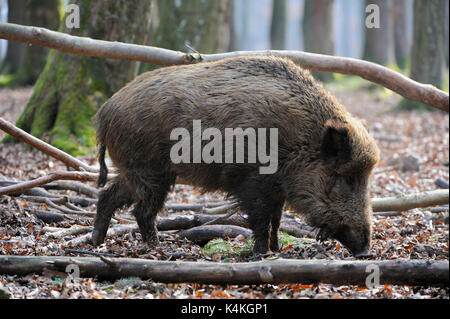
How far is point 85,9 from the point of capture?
9.73 metres

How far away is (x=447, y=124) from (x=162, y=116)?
1070 cm

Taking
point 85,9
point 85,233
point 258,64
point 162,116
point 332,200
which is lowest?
point 85,233

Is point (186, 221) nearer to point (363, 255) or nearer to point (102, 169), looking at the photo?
point (102, 169)

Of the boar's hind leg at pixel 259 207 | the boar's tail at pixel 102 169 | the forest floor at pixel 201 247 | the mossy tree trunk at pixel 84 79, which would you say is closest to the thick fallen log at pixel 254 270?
the forest floor at pixel 201 247

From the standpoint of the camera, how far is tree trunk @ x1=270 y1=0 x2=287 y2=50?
29.4m

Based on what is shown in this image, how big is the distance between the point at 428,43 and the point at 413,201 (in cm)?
1107

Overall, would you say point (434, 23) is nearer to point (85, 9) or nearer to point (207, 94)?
point (85, 9)

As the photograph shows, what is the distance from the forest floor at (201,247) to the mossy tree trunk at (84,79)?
0.59m

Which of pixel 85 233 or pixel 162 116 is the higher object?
pixel 162 116

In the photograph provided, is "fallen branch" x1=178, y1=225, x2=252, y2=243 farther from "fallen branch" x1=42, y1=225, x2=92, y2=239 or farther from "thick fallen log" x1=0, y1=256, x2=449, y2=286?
"thick fallen log" x1=0, y1=256, x2=449, y2=286

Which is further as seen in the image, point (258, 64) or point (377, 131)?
point (377, 131)

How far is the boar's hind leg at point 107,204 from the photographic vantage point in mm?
5941

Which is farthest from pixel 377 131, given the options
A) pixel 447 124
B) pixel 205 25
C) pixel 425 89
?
pixel 425 89

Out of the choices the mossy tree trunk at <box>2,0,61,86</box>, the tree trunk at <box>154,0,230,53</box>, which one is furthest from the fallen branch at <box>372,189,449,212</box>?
the mossy tree trunk at <box>2,0,61,86</box>
